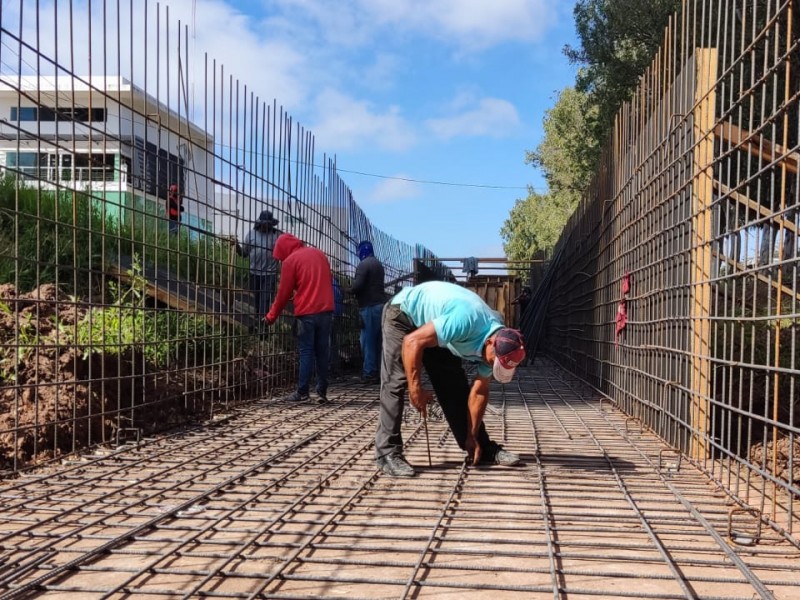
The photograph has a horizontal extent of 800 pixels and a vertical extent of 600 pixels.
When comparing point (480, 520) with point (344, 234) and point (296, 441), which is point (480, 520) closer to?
point (296, 441)

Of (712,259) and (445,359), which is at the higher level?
(712,259)

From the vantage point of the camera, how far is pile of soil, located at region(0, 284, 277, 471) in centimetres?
435

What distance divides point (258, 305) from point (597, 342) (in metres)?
3.58

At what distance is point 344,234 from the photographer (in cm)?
1122

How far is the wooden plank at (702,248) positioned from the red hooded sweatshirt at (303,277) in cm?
369

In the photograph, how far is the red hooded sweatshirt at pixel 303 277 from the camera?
7121 mm

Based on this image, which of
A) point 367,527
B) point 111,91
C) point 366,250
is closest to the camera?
point 367,527

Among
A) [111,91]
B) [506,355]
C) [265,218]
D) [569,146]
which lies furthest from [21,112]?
[569,146]

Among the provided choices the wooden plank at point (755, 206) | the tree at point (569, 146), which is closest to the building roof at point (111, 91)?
the wooden plank at point (755, 206)

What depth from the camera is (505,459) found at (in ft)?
14.5

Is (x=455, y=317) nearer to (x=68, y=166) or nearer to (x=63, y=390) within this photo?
(x=63, y=390)

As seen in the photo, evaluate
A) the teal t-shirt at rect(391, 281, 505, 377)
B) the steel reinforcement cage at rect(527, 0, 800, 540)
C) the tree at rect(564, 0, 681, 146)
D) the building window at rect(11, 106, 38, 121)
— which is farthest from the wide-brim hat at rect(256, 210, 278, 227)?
the tree at rect(564, 0, 681, 146)

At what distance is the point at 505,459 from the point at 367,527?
1487 millimetres

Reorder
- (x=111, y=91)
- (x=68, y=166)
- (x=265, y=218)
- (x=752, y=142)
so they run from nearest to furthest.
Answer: (x=752, y=142) → (x=68, y=166) → (x=111, y=91) → (x=265, y=218)
